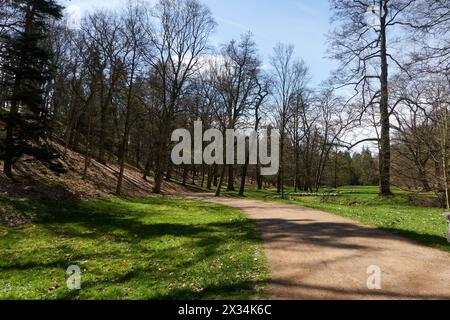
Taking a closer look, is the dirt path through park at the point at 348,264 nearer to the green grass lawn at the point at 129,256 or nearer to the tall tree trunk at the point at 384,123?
the green grass lawn at the point at 129,256

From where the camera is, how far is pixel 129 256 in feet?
28.7

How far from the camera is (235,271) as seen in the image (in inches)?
271

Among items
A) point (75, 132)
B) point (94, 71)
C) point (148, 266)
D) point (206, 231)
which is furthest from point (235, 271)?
point (75, 132)

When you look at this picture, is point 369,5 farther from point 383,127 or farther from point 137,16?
point 137,16

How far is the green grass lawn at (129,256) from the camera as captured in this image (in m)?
6.23

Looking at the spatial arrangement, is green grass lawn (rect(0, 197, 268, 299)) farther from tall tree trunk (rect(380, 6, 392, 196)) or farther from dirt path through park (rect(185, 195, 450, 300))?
tall tree trunk (rect(380, 6, 392, 196))

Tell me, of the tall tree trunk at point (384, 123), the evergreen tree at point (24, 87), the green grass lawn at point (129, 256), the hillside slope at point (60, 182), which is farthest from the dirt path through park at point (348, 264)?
the evergreen tree at point (24, 87)

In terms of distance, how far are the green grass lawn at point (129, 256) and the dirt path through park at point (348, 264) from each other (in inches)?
21.1

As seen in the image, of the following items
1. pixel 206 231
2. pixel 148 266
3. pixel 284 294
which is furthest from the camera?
pixel 206 231

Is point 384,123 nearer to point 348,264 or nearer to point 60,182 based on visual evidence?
→ point 348,264

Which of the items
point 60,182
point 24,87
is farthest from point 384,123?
point 24,87

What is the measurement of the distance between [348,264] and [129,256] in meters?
5.61

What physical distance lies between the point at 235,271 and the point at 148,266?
226 centimetres

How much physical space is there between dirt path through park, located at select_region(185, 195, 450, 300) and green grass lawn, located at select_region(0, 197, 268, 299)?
537 millimetres
